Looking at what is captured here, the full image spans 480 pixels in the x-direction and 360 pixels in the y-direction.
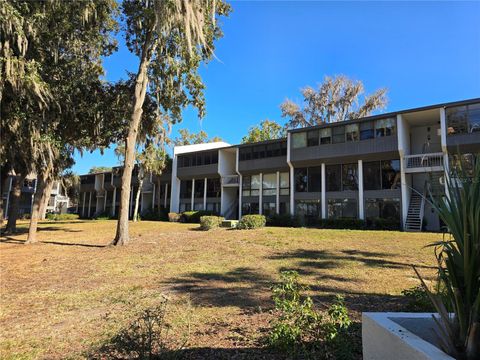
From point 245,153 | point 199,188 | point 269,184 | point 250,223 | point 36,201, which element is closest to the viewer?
point 36,201

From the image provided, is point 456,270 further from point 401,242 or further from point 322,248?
point 401,242

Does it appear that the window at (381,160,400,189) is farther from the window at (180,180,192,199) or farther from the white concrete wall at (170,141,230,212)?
the window at (180,180,192,199)

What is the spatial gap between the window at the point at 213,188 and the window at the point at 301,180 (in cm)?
1029

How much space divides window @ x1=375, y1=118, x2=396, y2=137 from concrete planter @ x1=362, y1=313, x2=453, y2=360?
23.1m

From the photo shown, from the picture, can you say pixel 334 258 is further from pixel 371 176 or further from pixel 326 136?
pixel 326 136

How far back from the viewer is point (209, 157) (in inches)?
1442

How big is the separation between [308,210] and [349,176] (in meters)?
4.36

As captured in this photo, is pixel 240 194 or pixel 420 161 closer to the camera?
pixel 420 161

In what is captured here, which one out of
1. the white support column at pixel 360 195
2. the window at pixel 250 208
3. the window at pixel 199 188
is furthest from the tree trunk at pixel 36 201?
the window at pixel 199 188

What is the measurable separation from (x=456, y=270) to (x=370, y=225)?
23.0 meters

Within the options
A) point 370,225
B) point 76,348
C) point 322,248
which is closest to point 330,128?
point 370,225

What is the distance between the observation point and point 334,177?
26844mm

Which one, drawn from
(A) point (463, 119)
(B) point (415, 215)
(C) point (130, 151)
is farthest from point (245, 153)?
(C) point (130, 151)

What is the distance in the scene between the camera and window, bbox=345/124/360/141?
25328 mm
